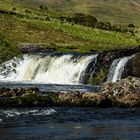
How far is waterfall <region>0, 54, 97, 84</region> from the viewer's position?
100812 mm

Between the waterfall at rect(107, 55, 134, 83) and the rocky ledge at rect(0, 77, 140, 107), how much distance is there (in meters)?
32.9

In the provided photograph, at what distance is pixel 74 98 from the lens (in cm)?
5812

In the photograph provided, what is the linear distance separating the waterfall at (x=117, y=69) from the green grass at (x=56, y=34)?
66.3m

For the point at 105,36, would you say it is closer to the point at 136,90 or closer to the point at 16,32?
the point at 16,32

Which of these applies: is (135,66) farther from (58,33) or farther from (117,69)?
(58,33)

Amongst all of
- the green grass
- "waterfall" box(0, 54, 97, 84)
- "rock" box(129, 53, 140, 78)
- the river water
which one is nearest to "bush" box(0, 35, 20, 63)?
the river water

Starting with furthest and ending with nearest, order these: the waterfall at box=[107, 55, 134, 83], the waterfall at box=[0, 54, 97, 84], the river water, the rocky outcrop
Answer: the waterfall at box=[0, 54, 97, 84] < the waterfall at box=[107, 55, 134, 83] < the rocky outcrop < the river water

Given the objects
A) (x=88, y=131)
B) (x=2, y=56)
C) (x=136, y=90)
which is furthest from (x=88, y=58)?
(x=88, y=131)

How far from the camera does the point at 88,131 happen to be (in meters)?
43.4

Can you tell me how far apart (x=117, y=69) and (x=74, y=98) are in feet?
123

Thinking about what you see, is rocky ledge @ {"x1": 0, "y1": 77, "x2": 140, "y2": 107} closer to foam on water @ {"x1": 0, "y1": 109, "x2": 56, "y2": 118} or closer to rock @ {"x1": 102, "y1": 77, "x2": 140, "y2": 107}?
rock @ {"x1": 102, "y1": 77, "x2": 140, "y2": 107}

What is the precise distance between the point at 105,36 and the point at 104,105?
119256 millimetres

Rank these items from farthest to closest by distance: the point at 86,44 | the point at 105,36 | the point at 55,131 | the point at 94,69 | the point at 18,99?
1. the point at 105,36
2. the point at 86,44
3. the point at 94,69
4. the point at 18,99
5. the point at 55,131

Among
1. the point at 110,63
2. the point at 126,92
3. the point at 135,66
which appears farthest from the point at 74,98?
the point at 110,63
